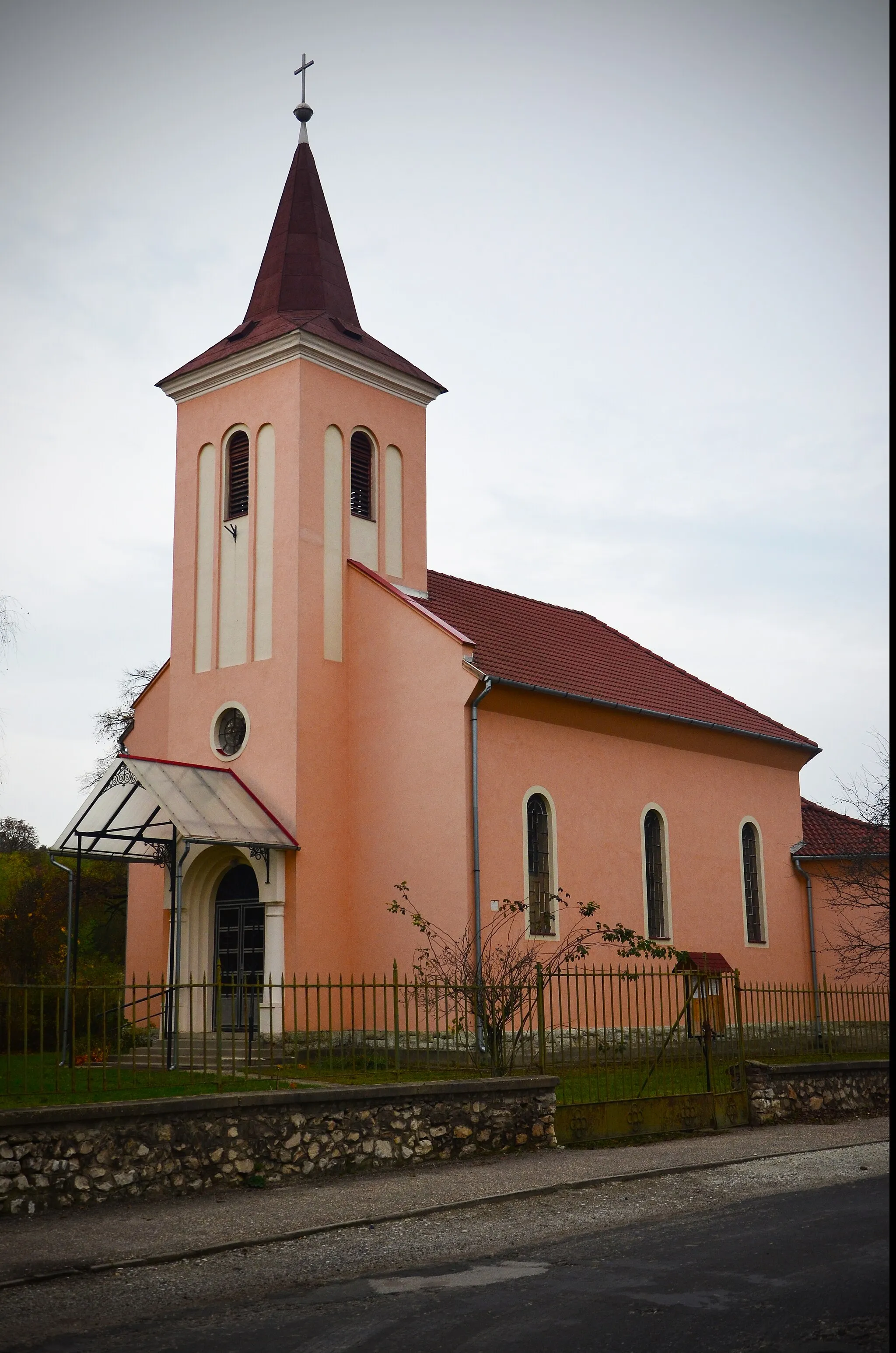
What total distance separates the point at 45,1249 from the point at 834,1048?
12.7m

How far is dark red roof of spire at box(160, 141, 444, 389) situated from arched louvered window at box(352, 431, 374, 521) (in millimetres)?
1456

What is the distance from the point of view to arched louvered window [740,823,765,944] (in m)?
26.2

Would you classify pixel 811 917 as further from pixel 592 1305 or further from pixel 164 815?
pixel 592 1305

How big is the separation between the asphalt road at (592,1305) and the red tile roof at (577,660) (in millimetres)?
13114

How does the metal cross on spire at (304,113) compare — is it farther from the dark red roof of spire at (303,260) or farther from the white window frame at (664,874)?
the white window frame at (664,874)

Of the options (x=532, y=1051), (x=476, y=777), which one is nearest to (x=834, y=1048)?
(x=532, y=1051)

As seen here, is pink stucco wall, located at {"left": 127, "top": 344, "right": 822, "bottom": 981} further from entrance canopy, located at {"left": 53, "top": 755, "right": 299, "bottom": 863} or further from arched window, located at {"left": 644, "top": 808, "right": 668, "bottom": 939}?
entrance canopy, located at {"left": 53, "top": 755, "right": 299, "bottom": 863}

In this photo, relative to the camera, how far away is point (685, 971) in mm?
14062

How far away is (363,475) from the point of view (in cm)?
2319

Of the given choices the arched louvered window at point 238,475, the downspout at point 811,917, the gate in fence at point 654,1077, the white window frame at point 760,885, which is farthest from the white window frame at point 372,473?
the downspout at point 811,917

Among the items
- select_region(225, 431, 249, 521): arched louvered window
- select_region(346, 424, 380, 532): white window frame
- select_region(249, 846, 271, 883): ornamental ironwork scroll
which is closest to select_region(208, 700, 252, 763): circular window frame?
select_region(249, 846, 271, 883): ornamental ironwork scroll

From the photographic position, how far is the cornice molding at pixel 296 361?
2222 centimetres

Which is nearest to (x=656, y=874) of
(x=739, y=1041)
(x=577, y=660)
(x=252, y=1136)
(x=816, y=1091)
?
(x=577, y=660)

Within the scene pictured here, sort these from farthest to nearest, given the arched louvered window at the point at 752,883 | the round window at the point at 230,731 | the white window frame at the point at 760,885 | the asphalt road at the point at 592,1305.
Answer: the arched louvered window at the point at 752,883 → the white window frame at the point at 760,885 → the round window at the point at 230,731 → the asphalt road at the point at 592,1305
